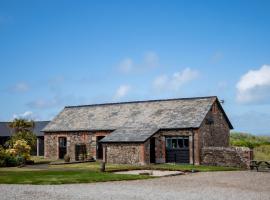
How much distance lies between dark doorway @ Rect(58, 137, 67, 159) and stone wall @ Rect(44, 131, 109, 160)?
32cm

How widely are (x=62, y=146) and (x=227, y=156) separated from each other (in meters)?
18.7

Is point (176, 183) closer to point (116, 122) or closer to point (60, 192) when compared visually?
point (60, 192)

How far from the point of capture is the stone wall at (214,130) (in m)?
37.2

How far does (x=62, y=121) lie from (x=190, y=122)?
1654cm

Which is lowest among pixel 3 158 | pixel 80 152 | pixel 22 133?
pixel 3 158

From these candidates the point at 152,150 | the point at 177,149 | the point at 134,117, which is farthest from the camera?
the point at 134,117

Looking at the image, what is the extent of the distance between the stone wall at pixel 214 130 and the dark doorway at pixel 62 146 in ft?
51.4

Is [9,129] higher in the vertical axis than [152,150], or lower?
higher

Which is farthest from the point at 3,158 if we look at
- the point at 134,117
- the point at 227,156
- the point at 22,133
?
the point at 227,156

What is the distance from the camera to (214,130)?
1543 inches

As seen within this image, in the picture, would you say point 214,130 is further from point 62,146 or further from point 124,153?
point 62,146

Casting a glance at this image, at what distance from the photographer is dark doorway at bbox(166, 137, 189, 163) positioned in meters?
36.7

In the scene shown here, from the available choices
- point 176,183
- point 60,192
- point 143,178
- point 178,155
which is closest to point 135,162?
point 178,155

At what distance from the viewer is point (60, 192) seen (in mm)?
17969
